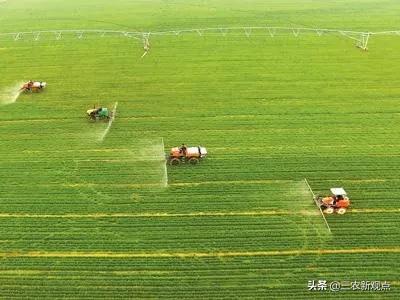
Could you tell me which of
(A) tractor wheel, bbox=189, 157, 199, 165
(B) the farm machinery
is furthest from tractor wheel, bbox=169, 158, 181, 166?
A: (B) the farm machinery

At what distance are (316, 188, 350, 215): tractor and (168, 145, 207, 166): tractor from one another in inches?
287

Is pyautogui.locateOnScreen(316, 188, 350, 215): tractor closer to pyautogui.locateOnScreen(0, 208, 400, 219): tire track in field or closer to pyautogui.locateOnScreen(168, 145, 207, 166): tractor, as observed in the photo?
pyautogui.locateOnScreen(0, 208, 400, 219): tire track in field

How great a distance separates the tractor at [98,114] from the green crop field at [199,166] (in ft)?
3.11

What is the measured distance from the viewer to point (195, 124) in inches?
1216

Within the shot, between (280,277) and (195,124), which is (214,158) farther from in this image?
(280,277)

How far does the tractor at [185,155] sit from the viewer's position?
26719mm

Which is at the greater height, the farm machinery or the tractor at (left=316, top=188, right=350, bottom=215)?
the farm machinery

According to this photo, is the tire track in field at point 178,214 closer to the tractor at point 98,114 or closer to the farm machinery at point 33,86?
the tractor at point 98,114

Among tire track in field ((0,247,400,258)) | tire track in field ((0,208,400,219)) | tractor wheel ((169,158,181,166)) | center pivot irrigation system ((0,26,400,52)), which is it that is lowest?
tire track in field ((0,247,400,258))

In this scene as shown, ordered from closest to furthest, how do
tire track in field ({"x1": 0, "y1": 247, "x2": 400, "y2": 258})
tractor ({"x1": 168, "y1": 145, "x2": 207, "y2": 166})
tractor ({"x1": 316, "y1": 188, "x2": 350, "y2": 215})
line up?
1. tire track in field ({"x1": 0, "y1": 247, "x2": 400, "y2": 258})
2. tractor ({"x1": 316, "y1": 188, "x2": 350, "y2": 215})
3. tractor ({"x1": 168, "y1": 145, "x2": 207, "y2": 166})

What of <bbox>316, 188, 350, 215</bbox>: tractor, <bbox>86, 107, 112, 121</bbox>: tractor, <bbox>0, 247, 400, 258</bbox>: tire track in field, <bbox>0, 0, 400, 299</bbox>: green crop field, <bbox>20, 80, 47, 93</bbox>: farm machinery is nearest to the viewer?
<bbox>0, 0, 400, 299</bbox>: green crop field

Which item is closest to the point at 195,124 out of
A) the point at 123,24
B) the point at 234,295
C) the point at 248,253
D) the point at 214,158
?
the point at 214,158

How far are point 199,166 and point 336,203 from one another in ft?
25.5

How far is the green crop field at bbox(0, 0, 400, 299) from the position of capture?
20.5 m
